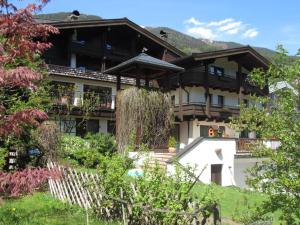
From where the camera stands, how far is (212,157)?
22.1 metres

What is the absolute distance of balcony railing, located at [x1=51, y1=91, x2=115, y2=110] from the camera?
86.4ft

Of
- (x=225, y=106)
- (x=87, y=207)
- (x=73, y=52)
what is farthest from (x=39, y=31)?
(x=225, y=106)

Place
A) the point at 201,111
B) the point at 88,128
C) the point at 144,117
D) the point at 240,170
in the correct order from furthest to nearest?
the point at 88,128
the point at 201,111
the point at 240,170
the point at 144,117

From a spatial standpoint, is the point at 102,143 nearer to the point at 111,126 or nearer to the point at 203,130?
the point at 111,126

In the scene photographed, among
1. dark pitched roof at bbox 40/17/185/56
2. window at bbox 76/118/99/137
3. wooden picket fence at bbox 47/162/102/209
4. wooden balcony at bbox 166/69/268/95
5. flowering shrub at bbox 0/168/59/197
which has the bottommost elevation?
wooden picket fence at bbox 47/162/102/209

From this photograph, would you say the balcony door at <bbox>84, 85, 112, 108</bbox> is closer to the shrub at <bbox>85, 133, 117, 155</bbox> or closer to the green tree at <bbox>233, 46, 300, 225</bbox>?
the shrub at <bbox>85, 133, 117, 155</bbox>

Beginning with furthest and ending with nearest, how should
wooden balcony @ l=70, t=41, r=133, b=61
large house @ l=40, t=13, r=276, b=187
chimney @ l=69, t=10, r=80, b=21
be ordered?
chimney @ l=69, t=10, r=80, b=21, wooden balcony @ l=70, t=41, r=133, b=61, large house @ l=40, t=13, r=276, b=187

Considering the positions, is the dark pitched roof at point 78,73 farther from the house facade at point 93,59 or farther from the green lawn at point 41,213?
the green lawn at point 41,213

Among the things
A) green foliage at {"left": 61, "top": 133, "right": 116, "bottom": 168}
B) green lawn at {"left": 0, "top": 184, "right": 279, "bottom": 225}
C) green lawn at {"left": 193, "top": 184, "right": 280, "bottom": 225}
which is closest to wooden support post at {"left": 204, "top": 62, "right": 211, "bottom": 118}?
green foliage at {"left": 61, "top": 133, "right": 116, "bottom": 168}

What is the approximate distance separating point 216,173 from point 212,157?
97cm

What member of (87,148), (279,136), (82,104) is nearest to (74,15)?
(82,104)

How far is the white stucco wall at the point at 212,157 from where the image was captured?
21.0 m

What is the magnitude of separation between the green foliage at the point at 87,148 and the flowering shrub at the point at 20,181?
1240cm

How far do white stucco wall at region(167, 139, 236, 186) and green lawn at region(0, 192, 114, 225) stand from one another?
11.0 metres
